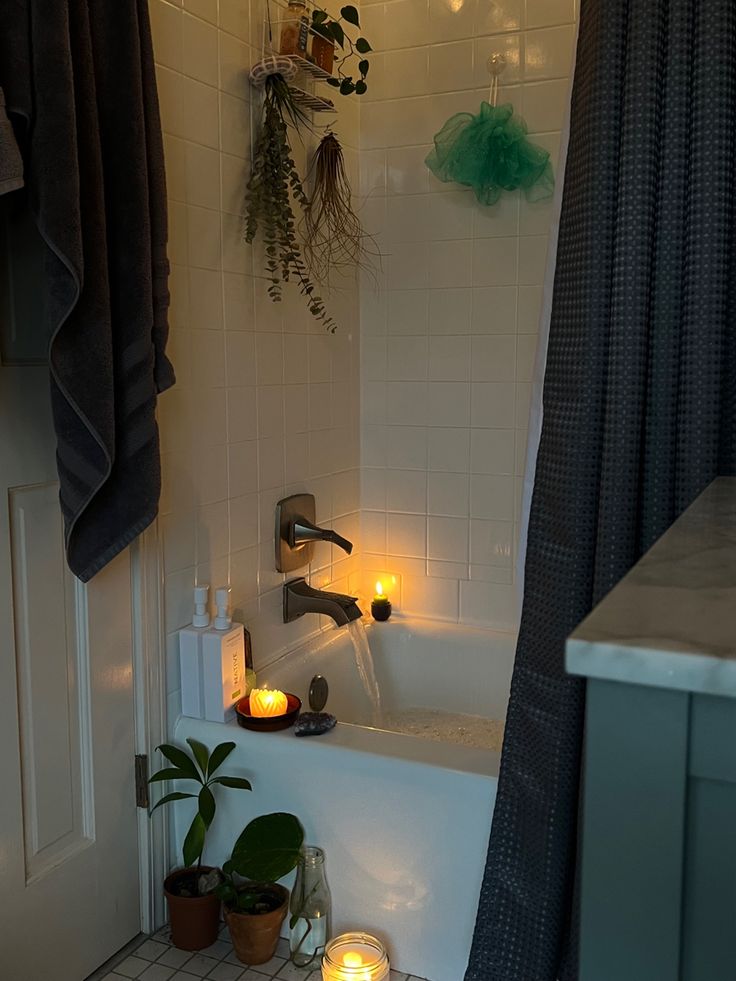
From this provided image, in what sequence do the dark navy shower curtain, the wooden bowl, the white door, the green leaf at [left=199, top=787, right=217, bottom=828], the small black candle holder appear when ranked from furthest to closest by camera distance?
1. the small black candle holder
2. the wooden bowl
3. the green leaf at [left=199, top=787, right=217, bottom=828]
4. the white door
5. the dark navy shower curtain

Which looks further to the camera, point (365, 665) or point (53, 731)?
point (365, 665)

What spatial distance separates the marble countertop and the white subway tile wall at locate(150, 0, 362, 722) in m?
1.41

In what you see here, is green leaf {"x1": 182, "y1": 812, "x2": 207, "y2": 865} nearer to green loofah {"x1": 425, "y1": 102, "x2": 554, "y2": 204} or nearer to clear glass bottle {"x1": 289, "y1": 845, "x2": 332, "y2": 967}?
clear glass bottle {"x1": 289, "y1": 845, "x2": 332, "y2": 967}

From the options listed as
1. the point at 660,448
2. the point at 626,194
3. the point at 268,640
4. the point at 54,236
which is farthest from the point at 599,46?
the point at 268,640

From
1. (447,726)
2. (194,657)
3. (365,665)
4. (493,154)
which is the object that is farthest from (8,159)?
(447,726)

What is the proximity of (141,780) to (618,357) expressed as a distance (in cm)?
128

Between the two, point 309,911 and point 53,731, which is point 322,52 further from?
point 309,911

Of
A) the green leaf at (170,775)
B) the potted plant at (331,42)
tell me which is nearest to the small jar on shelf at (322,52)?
the potted plant at (331,42)

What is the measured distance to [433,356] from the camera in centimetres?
276

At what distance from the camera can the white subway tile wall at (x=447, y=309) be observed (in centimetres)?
259

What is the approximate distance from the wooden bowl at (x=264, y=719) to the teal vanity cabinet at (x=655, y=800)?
4.54 feet

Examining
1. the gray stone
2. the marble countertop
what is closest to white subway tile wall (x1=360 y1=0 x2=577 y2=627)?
the gray stone

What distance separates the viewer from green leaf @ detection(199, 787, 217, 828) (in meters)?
1.90

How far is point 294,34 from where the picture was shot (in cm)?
227
